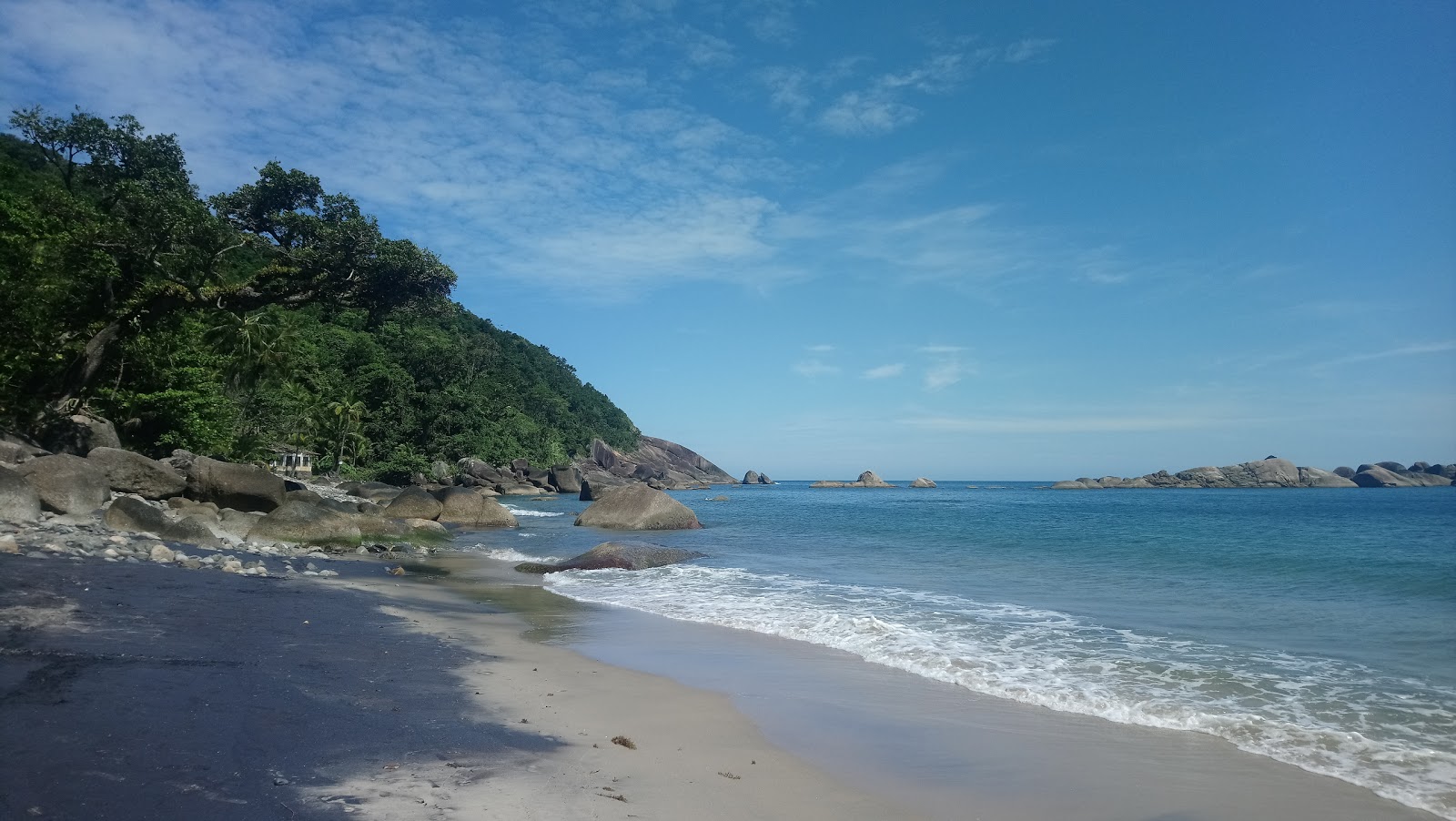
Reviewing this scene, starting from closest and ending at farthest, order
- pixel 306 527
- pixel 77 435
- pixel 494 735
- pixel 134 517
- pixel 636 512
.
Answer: pixel 494 735 < pixel 134 517 < pixel 306 527 < pixel 77 435 < pixel 636 512

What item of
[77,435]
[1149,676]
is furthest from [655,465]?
[1149,676]

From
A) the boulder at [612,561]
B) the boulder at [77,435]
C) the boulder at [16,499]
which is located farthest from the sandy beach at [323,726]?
the boulder at [77,435]

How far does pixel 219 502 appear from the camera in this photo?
60.4 ft

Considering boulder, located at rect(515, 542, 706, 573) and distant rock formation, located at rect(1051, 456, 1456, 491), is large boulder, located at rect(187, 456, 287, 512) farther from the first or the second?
distant rock formation, located at rect(1051, 456, 1456, 491)

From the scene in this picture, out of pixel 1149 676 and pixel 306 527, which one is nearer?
pixel 1149 676

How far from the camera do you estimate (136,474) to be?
1664 cm

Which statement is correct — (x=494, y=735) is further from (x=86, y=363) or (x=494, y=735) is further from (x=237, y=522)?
(x=86, y=363)

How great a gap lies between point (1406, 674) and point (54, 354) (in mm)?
25540

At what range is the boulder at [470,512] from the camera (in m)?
29.5

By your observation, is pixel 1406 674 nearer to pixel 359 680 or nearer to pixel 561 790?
pixel 561 790

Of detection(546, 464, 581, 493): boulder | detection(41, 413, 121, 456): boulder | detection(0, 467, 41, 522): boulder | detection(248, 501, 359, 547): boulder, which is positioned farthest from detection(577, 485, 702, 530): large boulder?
detection(546, 464, 581, 493): boulder

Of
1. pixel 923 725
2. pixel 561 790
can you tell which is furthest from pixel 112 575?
pixel 923 725

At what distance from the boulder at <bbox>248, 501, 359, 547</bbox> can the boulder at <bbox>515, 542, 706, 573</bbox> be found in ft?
14.8

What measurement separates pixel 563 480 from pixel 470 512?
45181 millimetres
